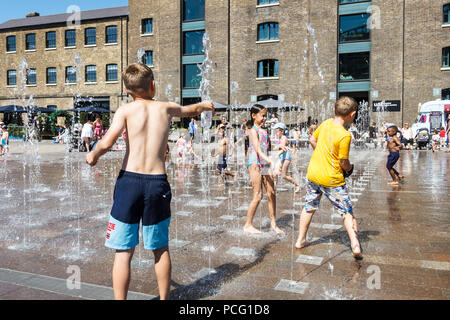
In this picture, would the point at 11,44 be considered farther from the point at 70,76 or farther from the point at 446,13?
the point at 446,13

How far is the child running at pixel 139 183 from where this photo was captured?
2648 mm

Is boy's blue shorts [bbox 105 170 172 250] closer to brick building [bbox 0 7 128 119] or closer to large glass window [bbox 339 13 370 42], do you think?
large glass window [bbox 339 13 370 42]

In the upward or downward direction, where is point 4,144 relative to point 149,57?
downward

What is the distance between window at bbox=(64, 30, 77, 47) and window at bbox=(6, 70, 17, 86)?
7.48 meters

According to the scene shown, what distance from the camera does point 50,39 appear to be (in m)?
40.6

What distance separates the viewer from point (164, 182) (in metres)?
2.74

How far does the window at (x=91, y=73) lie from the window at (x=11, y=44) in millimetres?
10080

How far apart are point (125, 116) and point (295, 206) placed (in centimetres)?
500

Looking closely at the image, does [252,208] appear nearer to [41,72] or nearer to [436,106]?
[436,106]

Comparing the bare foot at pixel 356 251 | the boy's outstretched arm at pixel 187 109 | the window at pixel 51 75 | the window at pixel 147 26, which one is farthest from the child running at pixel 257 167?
the window at pixel 51 75

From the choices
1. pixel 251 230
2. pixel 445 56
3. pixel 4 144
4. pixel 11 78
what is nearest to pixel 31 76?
pixel 11 78

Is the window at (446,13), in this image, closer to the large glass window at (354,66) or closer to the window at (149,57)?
the large glass window at (354,66)

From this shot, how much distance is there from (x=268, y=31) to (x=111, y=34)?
52.5 ft

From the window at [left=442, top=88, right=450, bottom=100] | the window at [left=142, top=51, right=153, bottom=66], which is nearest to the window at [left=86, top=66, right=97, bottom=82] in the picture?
the window at [left=142, top=51, right=153, bottom=66]
